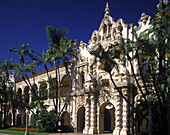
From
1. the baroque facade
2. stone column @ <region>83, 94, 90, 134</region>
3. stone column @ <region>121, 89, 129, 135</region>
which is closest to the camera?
stone column @ <region>121, 89, 129, 135</region>

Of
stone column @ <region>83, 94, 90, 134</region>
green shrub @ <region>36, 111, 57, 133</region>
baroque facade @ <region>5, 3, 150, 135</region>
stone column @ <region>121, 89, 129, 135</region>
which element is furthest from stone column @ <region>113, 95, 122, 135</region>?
green shrub @ <region>36, 111, 57, 133</region>

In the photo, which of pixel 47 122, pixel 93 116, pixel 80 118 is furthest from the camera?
pixel 80 118

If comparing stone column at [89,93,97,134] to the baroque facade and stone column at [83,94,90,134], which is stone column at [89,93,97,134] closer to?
A: the baroque facade

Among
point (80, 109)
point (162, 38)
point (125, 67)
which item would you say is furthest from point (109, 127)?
point (162, 38)

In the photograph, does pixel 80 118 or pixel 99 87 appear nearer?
pixel 99 87

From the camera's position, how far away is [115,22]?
98.3 feet

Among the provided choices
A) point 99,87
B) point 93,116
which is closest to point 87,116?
point 93,116

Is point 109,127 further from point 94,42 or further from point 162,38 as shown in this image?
point 162,38

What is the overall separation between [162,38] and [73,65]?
17.6 metres

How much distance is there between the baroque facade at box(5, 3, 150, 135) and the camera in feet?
85.4

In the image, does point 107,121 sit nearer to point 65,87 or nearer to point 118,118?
point 65,87

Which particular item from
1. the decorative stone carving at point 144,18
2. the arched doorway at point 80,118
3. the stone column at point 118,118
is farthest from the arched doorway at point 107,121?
the decorative stone carving at point 144,18

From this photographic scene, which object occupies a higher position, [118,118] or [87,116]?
[118,118]

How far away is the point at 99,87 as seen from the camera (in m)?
29.8
